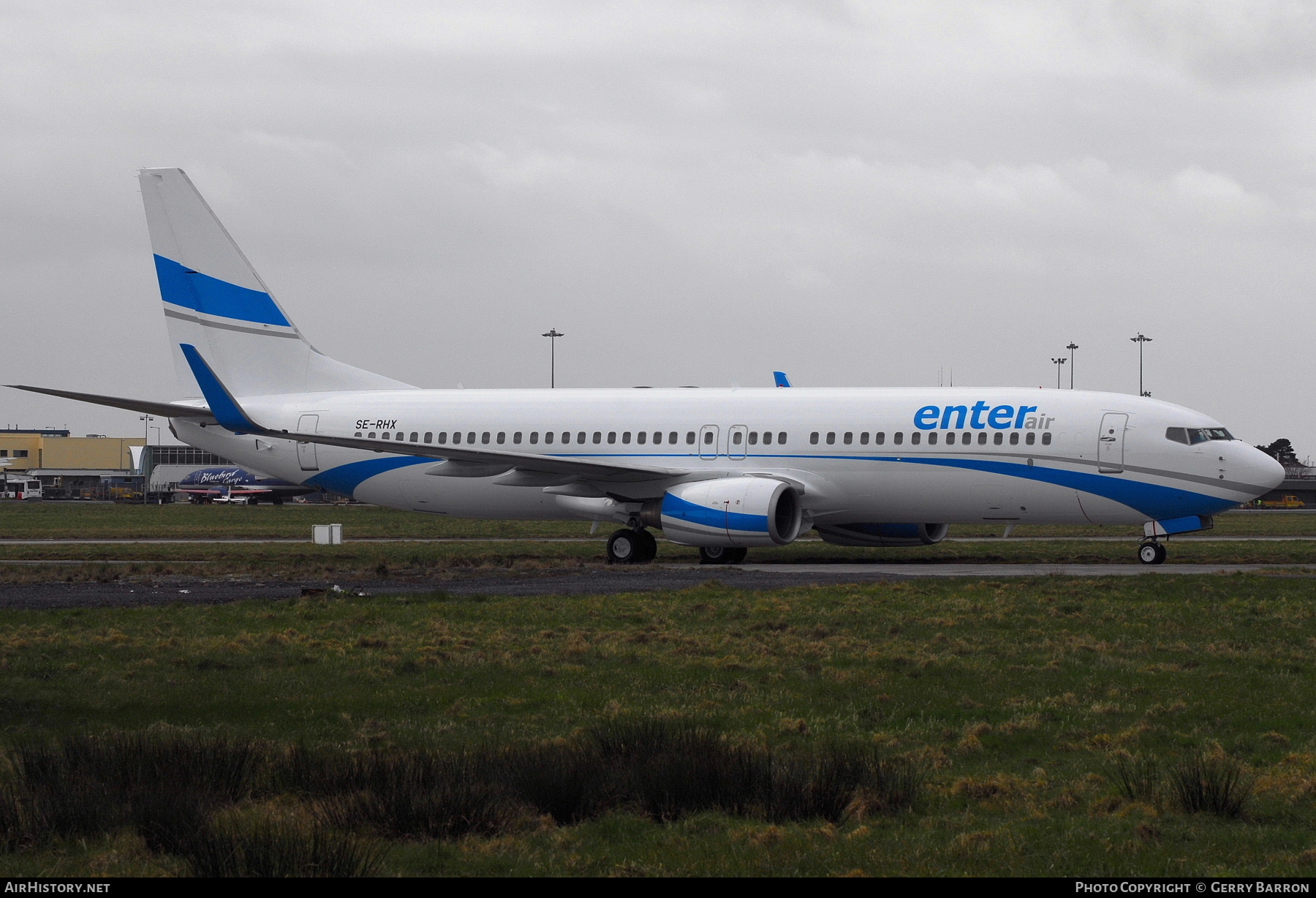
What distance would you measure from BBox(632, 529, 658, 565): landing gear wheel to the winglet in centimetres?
831

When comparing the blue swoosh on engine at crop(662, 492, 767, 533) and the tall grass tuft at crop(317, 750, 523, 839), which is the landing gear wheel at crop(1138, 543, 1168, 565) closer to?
the blue swoosh on engine at crop(662, 492, 767, 533)

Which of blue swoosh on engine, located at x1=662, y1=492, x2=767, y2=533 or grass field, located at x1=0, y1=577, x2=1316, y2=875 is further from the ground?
blue swoosh on engine, located at x1=662, y1=492, x2=767, y2=533

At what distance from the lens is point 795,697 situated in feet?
39.2

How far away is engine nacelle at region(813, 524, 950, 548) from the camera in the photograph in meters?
30.7

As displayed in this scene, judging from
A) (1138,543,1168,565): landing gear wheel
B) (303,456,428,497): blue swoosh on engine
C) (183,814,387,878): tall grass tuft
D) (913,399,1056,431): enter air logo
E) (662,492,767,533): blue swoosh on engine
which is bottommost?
(183,814,387,878): tall grass tuft

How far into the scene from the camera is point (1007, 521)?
28141 millimetres

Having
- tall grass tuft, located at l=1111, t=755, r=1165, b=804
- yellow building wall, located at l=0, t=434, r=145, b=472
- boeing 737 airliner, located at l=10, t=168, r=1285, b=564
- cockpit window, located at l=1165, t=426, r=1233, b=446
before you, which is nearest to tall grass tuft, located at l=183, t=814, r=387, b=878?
tall grass tuft, located at l=1111, t=755, r=1165, b=804

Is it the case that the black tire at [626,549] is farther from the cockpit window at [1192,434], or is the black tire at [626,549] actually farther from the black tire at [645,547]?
the cockpit window at [1192,434]

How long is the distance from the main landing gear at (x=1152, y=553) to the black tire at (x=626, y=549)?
1035cm

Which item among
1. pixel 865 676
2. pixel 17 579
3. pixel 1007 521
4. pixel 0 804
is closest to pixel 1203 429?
pixel 1007 521

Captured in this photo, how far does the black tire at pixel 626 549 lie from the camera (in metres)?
29.6

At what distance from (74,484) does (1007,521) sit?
138 meters

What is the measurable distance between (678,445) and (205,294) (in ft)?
40.2

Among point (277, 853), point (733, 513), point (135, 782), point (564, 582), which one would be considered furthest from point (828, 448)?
point (277, 853)
